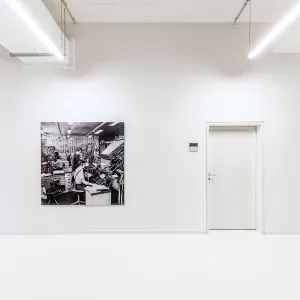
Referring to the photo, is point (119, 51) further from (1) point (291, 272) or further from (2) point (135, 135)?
(1) point (291, 272)

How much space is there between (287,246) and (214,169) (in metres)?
1.70

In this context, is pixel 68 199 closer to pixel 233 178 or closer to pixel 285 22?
pixel 233 178

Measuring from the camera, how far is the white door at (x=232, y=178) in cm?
525

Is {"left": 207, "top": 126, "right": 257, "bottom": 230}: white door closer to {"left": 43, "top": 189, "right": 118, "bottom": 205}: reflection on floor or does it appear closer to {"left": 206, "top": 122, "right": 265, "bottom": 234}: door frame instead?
{"left": 206, "top": 122, "right": 265, "bottom": 234}: door frame

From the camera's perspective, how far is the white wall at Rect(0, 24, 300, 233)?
504cm

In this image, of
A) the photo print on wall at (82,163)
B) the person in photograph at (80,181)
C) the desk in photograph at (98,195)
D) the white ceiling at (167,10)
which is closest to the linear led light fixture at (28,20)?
the white ceiling at (167,10)

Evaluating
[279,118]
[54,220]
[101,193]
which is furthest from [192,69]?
[54,220]

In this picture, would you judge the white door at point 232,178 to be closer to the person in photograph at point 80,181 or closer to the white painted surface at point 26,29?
the person in photograph at point 80,181

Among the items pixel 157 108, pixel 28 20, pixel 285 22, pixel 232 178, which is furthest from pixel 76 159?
pixel 285 22

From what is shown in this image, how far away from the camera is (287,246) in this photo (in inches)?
173

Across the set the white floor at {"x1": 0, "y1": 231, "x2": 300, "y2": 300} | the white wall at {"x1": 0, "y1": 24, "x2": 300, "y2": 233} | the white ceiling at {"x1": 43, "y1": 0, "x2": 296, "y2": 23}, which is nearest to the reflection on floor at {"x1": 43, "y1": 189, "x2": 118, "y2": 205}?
the white wall at {"x1": 0, "y1": 24, "x2": 300, "y2": 233}

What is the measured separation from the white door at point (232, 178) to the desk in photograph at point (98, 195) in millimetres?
1868

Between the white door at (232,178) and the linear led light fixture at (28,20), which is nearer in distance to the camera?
the linear led light fixture at (28,20)

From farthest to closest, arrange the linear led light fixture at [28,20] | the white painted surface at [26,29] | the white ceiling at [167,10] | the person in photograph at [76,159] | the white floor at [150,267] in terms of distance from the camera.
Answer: the person in photograph at [76,159]
the white ceiling at [167,10]
the white painted surface at [26,29]
the white floor at [150,267]
the linear led light fixture at [28,20]
